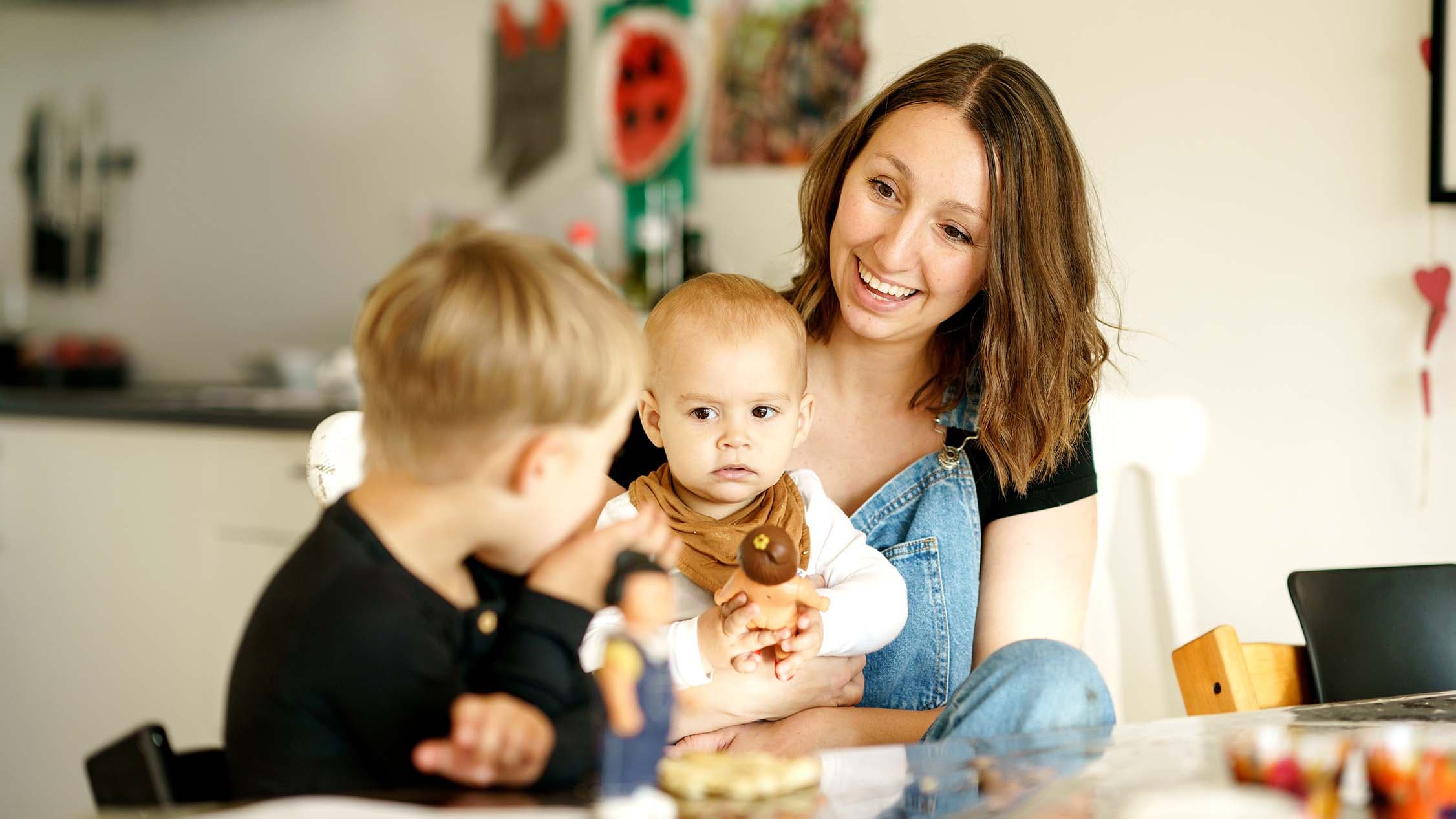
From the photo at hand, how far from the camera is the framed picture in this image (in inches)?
69.3

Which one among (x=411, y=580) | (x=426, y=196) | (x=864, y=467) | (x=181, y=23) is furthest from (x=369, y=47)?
(x=411, y=580)

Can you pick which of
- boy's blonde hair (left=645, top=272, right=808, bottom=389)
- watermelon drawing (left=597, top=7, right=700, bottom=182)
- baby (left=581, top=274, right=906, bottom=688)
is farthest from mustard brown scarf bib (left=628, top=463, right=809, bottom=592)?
watermelon drawing (left=597, top=7, right=700, bottom=182)

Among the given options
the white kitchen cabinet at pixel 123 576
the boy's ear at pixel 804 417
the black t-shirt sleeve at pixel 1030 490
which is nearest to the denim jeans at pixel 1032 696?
the boy's ear at pixel 804 417

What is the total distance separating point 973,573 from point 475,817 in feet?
2.86

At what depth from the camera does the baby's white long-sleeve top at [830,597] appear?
1108 mm

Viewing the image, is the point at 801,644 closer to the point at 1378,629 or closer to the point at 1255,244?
the point at 1378,629

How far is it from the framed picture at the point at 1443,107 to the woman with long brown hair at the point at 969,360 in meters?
0.66

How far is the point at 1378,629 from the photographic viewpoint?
4.15ft

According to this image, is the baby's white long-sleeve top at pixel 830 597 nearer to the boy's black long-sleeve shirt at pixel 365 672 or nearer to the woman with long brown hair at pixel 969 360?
the woman with long brown hair at pixel 969 360

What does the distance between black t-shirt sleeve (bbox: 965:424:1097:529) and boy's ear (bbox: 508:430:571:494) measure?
2.51 ft

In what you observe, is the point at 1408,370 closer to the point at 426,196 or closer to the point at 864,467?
the point at 864,467

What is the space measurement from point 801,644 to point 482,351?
448mm

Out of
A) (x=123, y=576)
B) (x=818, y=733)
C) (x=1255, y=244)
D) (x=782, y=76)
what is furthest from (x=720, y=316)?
(x=123, y=576)

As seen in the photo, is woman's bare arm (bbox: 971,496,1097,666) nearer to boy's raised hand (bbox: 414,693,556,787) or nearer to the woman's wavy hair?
the woman's wavy hair
